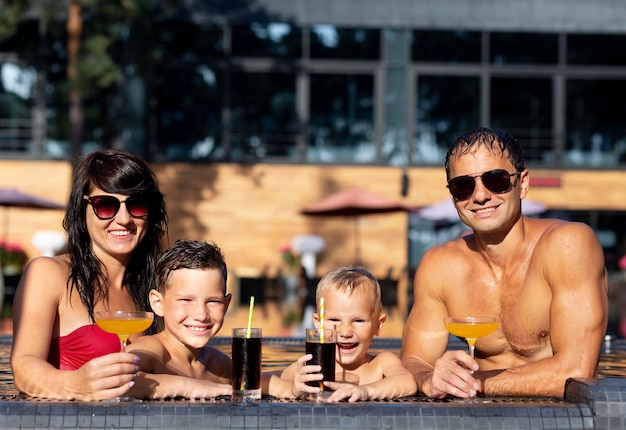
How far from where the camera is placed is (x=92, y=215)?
12.6 ft

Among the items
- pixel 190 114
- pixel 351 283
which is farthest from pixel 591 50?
pixel 351 283

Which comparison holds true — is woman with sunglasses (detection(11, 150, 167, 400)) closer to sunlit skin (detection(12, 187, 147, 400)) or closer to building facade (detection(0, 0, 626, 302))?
sunlit skin (detection(12, 187, 147, 400))

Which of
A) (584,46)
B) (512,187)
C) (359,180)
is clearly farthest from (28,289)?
(584,46)

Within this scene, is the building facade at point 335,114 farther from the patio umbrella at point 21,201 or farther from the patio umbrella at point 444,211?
the patio umbrella at point 21,201

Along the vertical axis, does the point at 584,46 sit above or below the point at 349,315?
above

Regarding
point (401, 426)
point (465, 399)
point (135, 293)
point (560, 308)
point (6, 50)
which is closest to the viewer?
point (401, 426)

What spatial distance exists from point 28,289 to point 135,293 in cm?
52

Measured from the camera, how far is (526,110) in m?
21.6

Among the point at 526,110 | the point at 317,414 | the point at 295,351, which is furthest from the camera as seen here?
the point at 526,110

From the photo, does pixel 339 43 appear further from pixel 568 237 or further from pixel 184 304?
pixel 184 304

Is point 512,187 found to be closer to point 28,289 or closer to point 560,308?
point 560,308

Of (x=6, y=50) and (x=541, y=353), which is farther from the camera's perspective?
(x=6, y=50)

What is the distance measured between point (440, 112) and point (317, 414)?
1865 centimetres

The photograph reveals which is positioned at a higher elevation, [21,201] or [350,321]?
[21,201]
